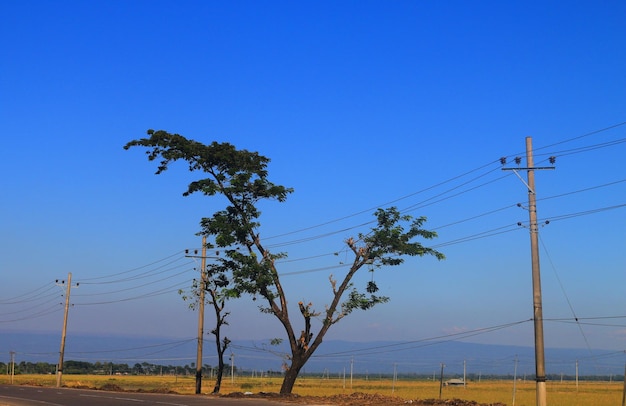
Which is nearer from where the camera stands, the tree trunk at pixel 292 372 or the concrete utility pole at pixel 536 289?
the concrete utility pole at pixel 536 289

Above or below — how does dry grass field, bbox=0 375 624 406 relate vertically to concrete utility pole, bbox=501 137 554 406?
below

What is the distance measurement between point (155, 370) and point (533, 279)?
179 meters

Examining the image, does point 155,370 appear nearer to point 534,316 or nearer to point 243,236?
point 243,236

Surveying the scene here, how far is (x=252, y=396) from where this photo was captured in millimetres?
41219

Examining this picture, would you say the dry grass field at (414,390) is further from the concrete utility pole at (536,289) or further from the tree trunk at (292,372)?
the concrete utility pole at (536,289)

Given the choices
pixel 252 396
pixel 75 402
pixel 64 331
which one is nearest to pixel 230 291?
pixel 252 396

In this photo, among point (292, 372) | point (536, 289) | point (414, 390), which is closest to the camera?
point (536, 289)

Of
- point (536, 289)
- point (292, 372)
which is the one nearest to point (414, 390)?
point (292, 372)

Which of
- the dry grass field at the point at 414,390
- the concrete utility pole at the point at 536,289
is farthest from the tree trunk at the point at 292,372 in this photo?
the concrete utility pole at the point at 536,289

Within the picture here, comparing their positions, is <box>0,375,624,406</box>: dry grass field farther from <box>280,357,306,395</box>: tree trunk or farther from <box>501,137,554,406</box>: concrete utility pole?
<box>501,137,554,406</box>: concrete utility pole

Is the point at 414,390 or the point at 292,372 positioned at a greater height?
the point at 292,372

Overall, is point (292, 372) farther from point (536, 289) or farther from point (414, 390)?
point (414, 390)

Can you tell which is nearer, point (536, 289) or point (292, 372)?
point (536, 289)

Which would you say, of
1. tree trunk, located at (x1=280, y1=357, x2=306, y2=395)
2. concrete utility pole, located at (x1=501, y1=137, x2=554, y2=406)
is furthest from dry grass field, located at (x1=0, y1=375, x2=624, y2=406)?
concrete utility pole, located at (x1=501, y1=137, x2=554, y2=406)
